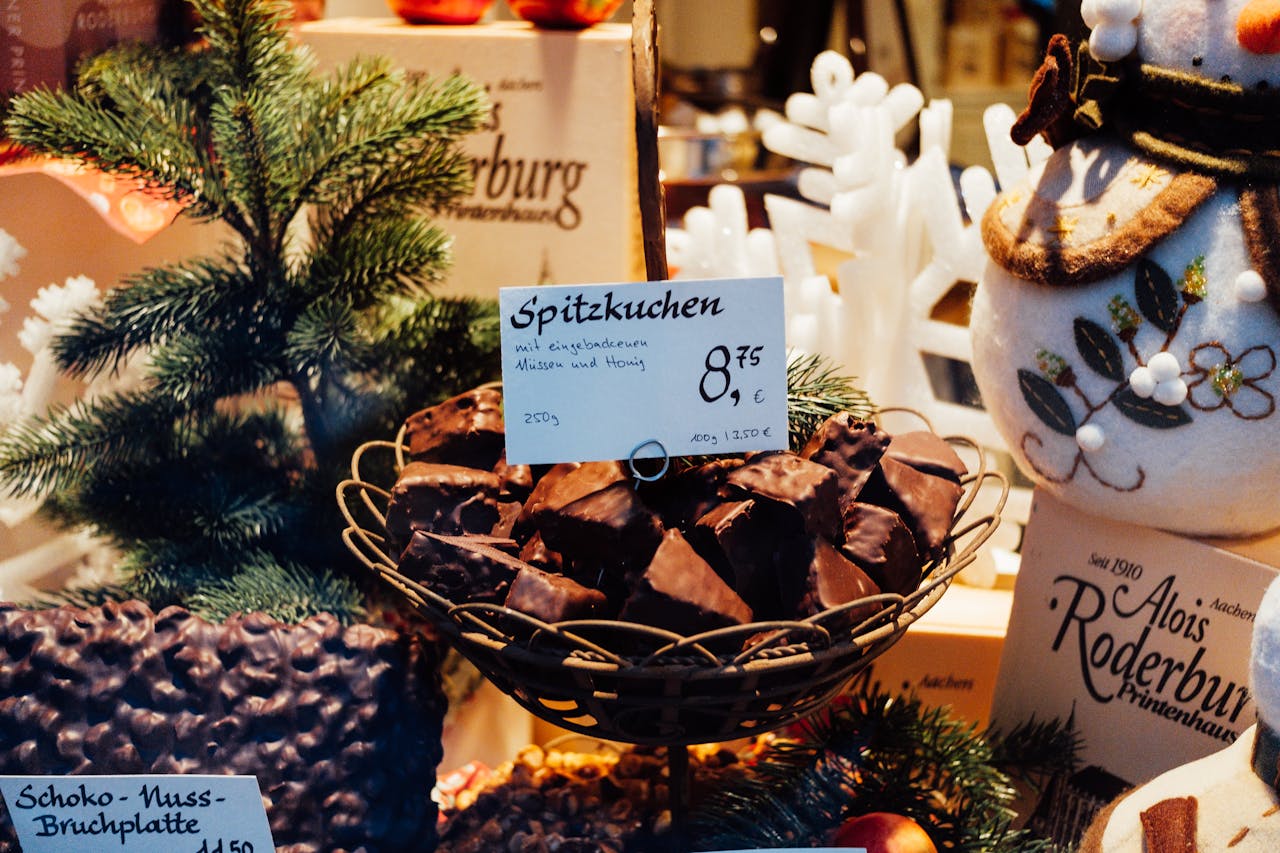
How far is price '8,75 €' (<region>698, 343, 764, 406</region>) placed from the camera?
0.78 meters

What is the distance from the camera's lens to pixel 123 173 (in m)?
0.97

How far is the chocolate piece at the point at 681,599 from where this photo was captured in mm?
708

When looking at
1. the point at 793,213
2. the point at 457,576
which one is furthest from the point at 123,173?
the point at 793,213

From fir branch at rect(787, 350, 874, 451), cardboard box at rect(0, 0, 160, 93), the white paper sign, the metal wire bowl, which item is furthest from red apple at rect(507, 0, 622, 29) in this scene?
the white paper sign

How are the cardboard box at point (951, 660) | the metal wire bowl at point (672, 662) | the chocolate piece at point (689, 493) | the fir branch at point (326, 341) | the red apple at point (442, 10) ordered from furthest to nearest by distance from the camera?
the red apple at point (442, 10), the cardboard box at point (951, 660), the fir branch at point (326, 341), the chocolate piece at point (689, 493), the metal wire bowl at point (672, 662)

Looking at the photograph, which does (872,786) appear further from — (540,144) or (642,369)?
(540,144)

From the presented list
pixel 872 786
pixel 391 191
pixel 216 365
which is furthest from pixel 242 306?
pixel 872 786

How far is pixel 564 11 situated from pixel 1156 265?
0.71 meters

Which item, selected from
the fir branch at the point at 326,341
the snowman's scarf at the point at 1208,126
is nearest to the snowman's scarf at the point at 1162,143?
the snowman's scarf at the point at 1208,126

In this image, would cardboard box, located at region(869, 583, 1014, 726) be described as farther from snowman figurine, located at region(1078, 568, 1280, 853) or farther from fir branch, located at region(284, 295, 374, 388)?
fir branch, located at region(284, 295, 374, 388)

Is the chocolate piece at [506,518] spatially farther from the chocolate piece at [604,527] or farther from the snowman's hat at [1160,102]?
the snowman's hat at [1160,102]

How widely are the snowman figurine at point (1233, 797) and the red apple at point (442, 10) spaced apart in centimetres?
102

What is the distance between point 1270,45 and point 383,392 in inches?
32.3

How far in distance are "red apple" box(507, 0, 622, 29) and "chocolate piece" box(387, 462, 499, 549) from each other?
2.09 feet
